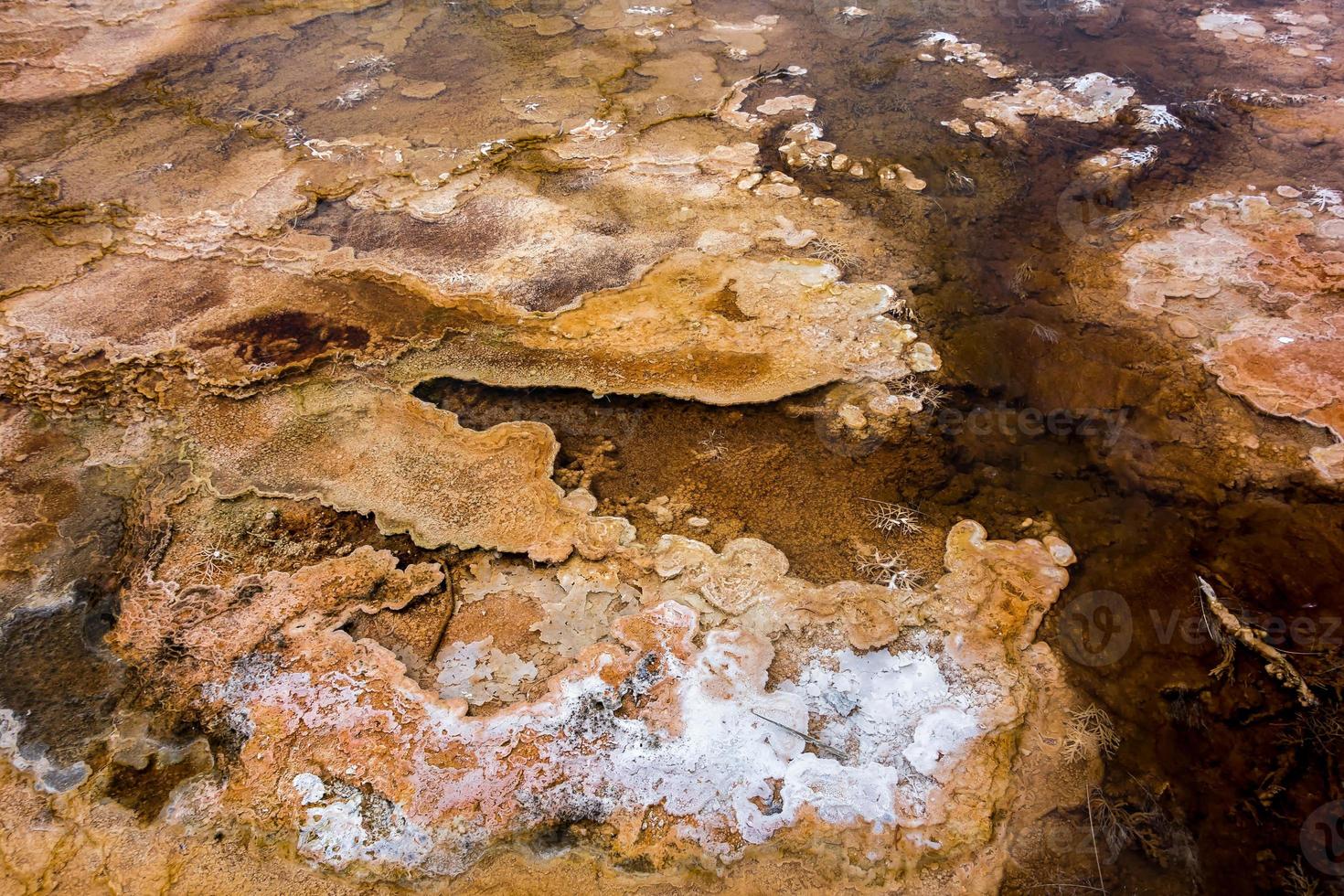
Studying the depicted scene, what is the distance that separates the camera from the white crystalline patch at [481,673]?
2387 millimetres

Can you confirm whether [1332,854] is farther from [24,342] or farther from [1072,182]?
[24,342]

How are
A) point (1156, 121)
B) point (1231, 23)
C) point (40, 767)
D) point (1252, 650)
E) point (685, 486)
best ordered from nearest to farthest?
1. point (40, 767)
2. point (1252, 650)
3. point (685, 486)
4. point (1156, 121)
5. point (1231, 23)

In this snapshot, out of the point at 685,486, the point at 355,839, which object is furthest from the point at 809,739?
the point at 355,839

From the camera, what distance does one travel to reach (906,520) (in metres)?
2.80

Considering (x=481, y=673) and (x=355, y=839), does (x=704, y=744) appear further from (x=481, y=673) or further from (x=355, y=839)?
(x=355, y=839)

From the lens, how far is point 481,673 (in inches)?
96.0

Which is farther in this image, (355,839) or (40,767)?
(40,767)

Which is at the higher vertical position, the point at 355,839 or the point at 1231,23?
the point at 1231,23

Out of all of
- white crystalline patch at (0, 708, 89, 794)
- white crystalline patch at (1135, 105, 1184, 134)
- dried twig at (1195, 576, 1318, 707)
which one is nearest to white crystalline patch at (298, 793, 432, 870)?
white crystalline patch at (0, 708, 89, 794)

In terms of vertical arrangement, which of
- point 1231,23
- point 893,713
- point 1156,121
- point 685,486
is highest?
point 1231,23

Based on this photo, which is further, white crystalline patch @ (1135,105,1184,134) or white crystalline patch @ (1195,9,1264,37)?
white crystalline patch @ (1195,9,1264,37)

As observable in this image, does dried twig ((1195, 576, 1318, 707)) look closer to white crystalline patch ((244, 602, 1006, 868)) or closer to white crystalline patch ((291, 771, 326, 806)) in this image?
white crystalline patch ((244, 602, 1006, 868))

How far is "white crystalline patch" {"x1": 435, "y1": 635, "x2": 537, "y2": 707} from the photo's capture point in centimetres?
239

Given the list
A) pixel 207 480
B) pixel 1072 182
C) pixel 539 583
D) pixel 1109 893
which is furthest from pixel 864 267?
pixel 207 480
